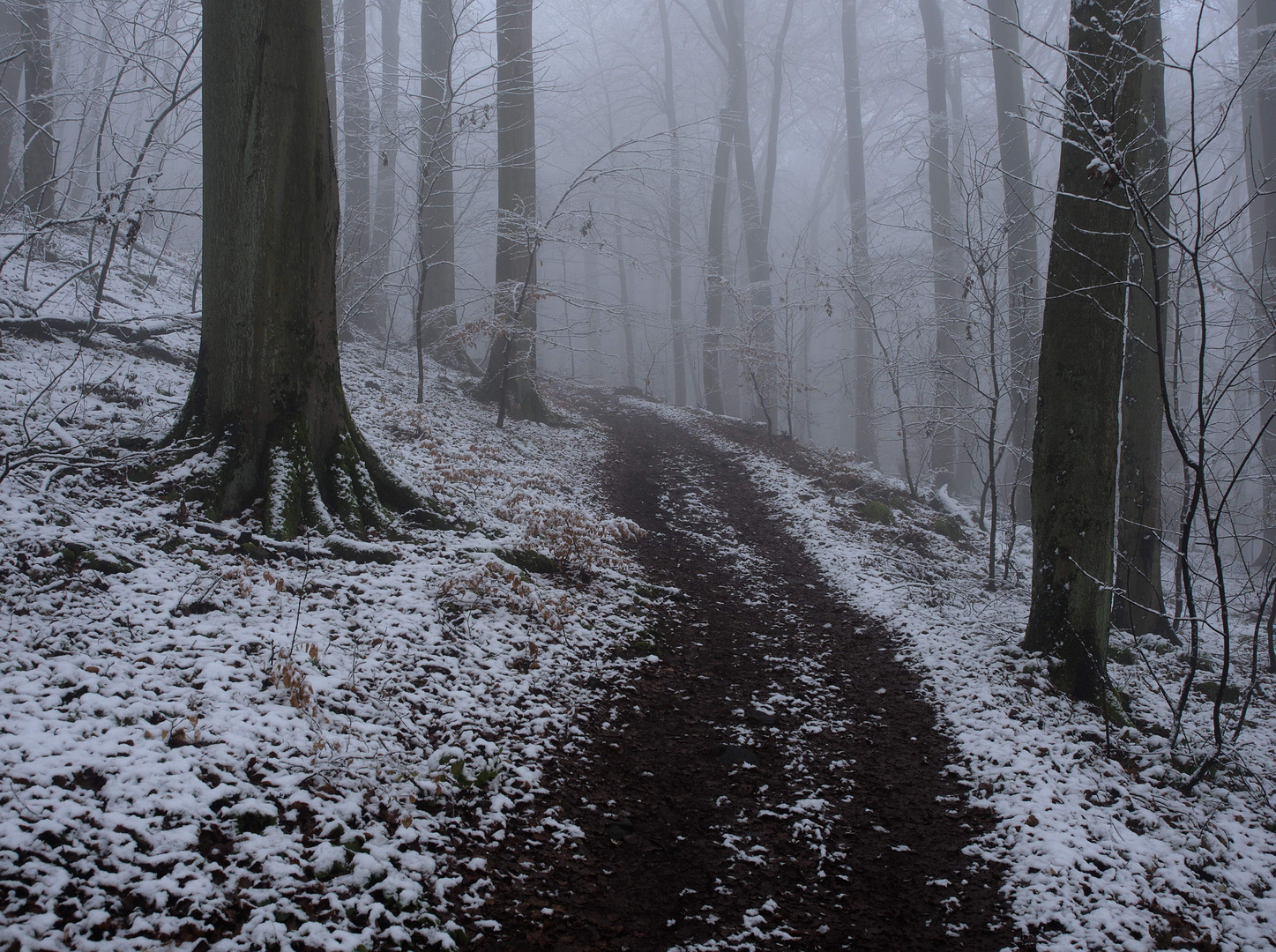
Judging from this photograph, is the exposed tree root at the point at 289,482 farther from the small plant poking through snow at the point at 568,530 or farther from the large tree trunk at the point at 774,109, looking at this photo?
the large tree trunk at the point at 774,109

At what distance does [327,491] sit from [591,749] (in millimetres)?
2975

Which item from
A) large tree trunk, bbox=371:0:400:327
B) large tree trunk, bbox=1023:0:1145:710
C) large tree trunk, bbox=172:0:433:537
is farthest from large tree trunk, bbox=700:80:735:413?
large tree trunk, bbox=172:0:433:537

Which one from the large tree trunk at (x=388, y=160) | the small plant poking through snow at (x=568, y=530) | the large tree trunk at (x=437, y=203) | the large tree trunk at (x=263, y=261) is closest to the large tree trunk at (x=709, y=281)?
the large tree trunk at (x=437, y=203)

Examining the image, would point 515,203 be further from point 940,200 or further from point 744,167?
point 744,167

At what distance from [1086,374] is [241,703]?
18.2 feet

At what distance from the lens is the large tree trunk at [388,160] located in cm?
1227

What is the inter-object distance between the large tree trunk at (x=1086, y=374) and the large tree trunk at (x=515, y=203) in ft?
25.3

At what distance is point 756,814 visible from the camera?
11.5ft

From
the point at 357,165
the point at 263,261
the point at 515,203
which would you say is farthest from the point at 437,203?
the point at 263,261

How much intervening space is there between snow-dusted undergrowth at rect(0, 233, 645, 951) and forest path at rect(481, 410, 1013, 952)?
31 centimetres

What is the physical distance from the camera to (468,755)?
11.6 ft

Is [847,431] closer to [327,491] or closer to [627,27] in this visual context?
[627,27]

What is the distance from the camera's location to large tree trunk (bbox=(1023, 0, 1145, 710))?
4.64 metres

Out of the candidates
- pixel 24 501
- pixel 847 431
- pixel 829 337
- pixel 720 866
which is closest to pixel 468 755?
pixel 720 866
